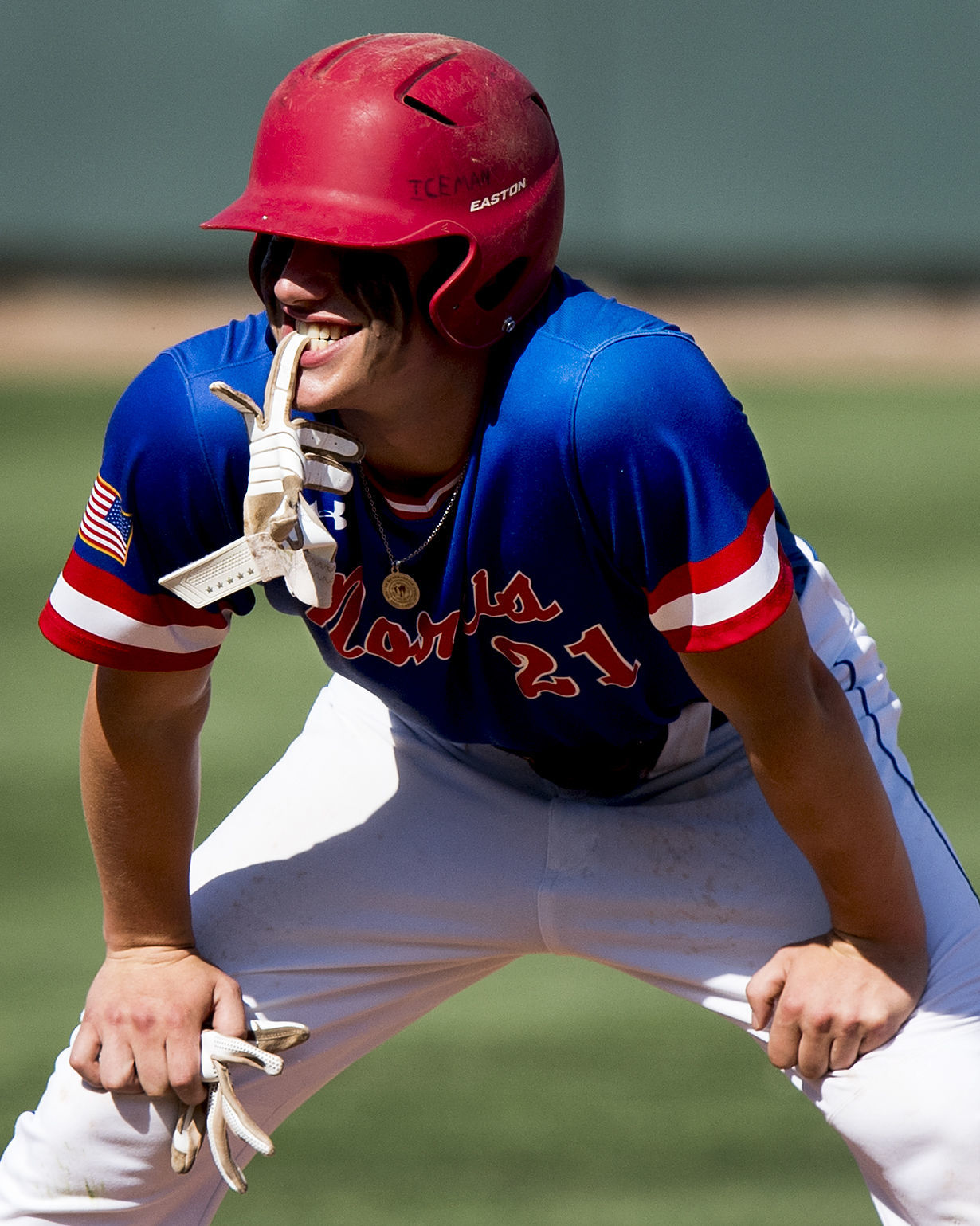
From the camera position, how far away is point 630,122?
999 centimetres

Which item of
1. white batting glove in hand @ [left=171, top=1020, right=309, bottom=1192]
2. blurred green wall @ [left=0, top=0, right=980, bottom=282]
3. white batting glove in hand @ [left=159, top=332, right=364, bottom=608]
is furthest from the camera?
blurred green wall @ [left=0, top=0, right=980, bottom=282]

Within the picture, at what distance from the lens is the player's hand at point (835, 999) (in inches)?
87.6

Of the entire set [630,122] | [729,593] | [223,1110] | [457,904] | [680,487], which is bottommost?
[630,122]

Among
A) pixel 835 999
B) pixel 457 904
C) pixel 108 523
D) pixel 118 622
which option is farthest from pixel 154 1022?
pixel 835 999

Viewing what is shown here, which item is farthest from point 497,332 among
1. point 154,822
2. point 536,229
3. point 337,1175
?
point 337,1175

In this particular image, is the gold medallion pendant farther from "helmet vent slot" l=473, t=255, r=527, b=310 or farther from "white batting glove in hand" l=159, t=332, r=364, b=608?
"helmet vent slot" l=473, t=255, r=527, b=310

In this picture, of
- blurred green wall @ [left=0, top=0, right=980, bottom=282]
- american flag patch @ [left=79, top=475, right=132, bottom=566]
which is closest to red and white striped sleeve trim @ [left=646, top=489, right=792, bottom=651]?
american flag patch @ [left=79, top=475, right=132, bottom=566]

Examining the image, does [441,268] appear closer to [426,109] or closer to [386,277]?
[386,277]

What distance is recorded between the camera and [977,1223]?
2174 millimetres

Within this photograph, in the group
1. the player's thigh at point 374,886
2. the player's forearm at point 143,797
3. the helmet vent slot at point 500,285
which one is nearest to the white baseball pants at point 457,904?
the player's thigh at point 374,886

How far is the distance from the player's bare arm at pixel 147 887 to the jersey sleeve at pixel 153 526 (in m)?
0.08

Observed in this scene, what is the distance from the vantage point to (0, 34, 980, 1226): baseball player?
6.58ft

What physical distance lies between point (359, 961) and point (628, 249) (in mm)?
8057

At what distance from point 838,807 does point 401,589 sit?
640mm
